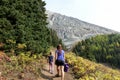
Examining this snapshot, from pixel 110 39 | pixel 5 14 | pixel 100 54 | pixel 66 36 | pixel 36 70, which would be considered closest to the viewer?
pixel 36 70

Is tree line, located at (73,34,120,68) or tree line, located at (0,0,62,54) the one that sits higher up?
tree line, located at (0,0,62,54)

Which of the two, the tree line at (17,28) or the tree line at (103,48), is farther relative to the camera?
the tree line at (103,48)

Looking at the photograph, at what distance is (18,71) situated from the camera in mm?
18391

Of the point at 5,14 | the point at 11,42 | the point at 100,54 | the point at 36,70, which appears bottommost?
the point at 100,54

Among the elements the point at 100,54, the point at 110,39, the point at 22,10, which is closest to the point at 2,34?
the point at 22,10

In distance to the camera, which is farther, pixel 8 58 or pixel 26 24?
pixel 26 24

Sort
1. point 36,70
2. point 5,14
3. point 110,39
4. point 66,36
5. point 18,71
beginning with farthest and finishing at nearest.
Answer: point 66,36 → point 110,39 → point 5,14 → point 36,70 → point 18,71

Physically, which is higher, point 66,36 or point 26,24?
point 26,24

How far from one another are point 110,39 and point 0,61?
15415cm

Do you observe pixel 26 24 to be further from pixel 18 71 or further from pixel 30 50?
pixel 18 71

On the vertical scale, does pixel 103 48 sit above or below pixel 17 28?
below

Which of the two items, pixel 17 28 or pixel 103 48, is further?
pixel 103 48

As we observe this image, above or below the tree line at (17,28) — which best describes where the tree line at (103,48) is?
below

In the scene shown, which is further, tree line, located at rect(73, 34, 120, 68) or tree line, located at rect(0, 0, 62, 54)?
tree line, located at rect(73, 34, 120, 68)
